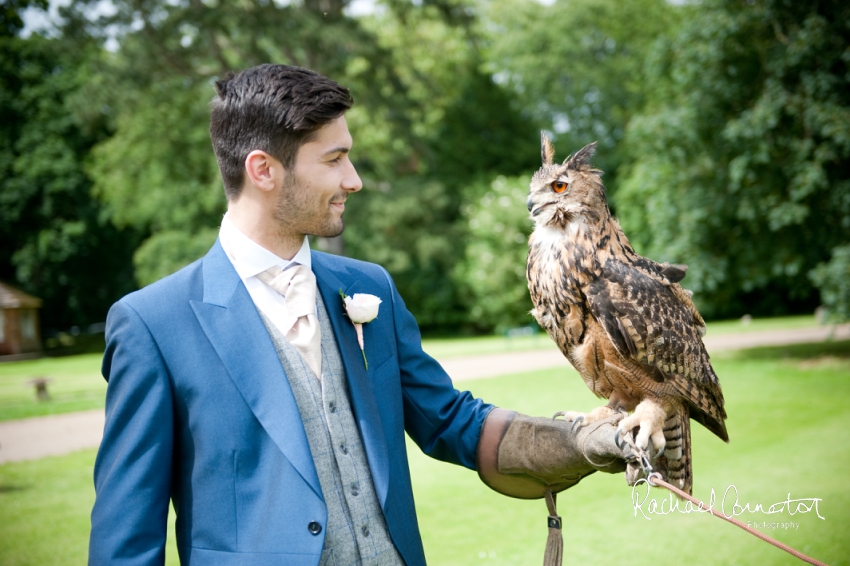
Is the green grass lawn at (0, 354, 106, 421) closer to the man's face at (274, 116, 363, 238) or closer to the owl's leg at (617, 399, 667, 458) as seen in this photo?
the man's face at (274, 116, 363, 238)

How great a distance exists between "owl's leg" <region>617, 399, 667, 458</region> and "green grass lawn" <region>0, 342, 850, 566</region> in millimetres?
1470

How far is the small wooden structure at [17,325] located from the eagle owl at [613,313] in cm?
1901

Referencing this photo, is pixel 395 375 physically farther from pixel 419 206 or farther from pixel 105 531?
pixel 419 206

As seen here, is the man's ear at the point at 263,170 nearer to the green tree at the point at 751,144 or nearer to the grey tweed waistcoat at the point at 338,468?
the grey tweed waistcoat at the point at 338,468

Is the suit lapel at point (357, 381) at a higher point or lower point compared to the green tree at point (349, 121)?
lower

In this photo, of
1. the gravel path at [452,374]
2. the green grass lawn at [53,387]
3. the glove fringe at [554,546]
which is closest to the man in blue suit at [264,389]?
the glove fringe at [554,546]

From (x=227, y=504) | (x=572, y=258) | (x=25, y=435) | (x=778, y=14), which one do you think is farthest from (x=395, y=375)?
(x=778, y=14)

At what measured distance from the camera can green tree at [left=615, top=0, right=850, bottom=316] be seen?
10.6 metres

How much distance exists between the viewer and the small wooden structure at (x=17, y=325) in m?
17.7

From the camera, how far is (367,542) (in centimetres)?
172

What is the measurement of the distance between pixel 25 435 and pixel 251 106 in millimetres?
8950

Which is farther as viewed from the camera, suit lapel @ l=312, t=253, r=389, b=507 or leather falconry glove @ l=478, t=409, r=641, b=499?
leather falconry glove @ l=478, t=409, r=641, b=499

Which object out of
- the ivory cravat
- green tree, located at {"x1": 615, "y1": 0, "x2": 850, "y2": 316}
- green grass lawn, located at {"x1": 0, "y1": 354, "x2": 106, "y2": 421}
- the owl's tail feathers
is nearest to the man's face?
the ivory cravat

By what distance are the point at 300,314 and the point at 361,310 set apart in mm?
193
